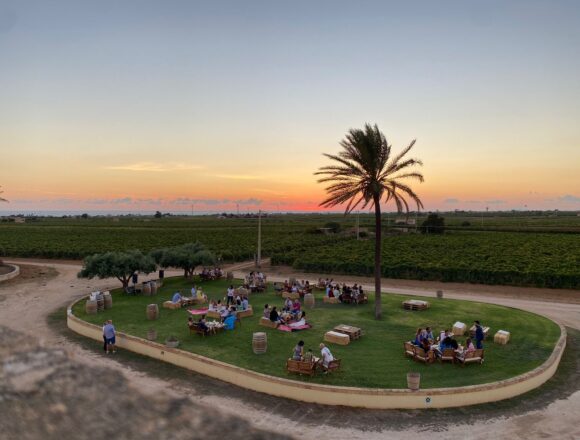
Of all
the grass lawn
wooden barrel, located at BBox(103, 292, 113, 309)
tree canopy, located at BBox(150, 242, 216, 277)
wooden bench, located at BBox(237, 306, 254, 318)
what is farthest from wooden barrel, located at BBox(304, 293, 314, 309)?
wooden barrel, located at BBox(103, 292, 113, 309)

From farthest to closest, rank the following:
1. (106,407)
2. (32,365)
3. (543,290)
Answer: (543,290) < (32,365) < (106,407)

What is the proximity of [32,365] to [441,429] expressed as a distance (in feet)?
50.4

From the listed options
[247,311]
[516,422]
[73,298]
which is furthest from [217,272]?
[516,422]

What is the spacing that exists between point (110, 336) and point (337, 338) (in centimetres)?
969

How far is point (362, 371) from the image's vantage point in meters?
15.2

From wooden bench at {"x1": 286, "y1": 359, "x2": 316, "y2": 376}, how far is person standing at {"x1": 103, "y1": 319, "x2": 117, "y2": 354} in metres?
8.26

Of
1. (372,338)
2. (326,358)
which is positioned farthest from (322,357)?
(372,338)

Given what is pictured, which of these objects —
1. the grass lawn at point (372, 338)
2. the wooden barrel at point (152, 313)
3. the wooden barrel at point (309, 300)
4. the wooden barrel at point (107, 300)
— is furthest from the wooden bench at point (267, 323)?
the wooden barrel at point (107, 300)

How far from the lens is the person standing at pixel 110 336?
18.5m

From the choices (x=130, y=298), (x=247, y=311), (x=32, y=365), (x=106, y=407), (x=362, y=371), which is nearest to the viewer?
(x=106, y=407)

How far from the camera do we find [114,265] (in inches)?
1140

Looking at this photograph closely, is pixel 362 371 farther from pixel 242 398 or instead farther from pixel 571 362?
pixel 571 362

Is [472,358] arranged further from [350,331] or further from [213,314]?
[213,314]

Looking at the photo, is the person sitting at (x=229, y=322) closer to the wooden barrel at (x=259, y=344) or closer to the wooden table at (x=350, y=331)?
the wooden barrel at (x=259, y=344)
